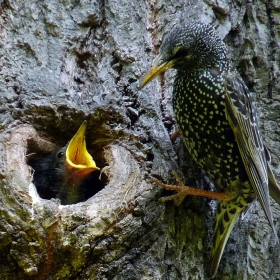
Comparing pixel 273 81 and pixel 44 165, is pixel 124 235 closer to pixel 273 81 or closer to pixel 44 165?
pixel 44 165

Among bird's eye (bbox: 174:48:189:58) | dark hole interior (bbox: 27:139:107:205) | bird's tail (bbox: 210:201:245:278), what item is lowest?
bird's tail (bbox: 210:201:245:278)

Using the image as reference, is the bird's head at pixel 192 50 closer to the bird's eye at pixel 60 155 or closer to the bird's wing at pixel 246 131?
the bird's wing at pixel 246 131

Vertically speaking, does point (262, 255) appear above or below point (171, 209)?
below

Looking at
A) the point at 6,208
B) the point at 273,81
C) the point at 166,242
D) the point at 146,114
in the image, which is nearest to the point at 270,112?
the point at 273,81

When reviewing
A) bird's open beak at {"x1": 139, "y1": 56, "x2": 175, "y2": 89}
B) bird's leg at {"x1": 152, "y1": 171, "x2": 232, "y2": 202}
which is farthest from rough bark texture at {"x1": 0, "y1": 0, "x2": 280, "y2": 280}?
bird's open beak at {"x1": 139, "y1": 56, "x2": 175, "y2": 89}

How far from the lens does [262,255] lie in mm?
3311

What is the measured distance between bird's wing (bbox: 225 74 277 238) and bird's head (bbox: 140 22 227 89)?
0.16m

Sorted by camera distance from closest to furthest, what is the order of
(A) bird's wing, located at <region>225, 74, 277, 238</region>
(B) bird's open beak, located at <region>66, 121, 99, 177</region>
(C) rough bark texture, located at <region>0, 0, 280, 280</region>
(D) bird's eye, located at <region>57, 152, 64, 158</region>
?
(C) rough bark texture, located at <region>0, 0, 280, 280</region> → (A) bird's wing, located at <region>225, 74, 277, 238</region> → (B) bird's open beak, located at <region>66, 121, 99, 177</region> → (D) bird's eye, located at <region>57, 152, 64, 158</region>

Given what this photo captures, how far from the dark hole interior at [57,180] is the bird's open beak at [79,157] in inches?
2.8

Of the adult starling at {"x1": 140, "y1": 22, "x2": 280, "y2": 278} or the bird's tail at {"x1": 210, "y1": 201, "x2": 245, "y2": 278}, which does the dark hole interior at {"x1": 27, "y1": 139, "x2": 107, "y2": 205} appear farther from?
the bird's tail at {"x1": 210, "y1": 201, "x2": 245, "y2": 278}

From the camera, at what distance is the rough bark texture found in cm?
276

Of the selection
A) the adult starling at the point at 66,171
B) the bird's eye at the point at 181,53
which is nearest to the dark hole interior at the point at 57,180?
the adult starling at the point at 66,171

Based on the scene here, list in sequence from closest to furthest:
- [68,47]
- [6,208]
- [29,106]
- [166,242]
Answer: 1. [6,208]
2. [166,242]
3. [29,106]
4. [68,47]

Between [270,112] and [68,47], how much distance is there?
1.35 metres
